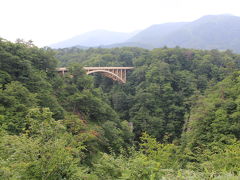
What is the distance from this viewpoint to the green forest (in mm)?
5512

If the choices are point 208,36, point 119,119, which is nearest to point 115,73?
point 119,119

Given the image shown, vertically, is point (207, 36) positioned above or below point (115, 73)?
above

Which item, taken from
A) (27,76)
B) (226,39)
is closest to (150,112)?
(27,76)

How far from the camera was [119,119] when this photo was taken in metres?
23.4

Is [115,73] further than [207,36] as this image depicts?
No

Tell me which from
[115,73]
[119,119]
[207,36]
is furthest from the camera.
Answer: [207,36]

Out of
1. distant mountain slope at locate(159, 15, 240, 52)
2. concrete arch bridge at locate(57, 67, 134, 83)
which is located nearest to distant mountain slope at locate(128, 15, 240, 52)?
distant mountain slope at locate(159, 15, 240, 52)

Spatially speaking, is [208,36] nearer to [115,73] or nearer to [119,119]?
[115,73]

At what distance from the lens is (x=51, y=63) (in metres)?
19.0

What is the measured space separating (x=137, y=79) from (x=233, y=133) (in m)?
19.5

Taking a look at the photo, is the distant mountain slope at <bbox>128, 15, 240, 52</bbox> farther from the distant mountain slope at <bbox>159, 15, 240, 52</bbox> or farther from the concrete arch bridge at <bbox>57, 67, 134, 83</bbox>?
the concrete arch bridge at <bbox>57, 67, 134, 83</bbox>

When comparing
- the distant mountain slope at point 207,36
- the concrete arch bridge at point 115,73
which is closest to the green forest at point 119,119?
the concrete arch bridge at point 115,73

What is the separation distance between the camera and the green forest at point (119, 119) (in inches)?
217

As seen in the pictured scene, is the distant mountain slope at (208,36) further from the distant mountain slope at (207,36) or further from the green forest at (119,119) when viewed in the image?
the green forest at (119,119)
